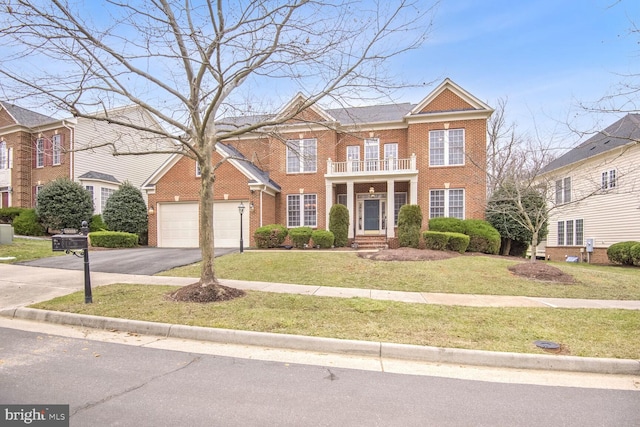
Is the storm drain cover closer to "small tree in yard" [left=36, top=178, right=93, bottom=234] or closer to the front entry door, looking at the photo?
the front entry door

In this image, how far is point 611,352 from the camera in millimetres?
4703

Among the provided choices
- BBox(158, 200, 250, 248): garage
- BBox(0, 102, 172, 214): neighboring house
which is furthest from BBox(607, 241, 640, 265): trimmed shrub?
BBox(0, 102, 172, 214): neighboring house

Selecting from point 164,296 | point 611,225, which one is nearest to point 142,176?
point 164,296

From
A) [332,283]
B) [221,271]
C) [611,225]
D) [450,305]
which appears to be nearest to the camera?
[450,305]

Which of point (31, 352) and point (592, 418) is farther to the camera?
point (31, 352)

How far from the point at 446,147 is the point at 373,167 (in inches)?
157

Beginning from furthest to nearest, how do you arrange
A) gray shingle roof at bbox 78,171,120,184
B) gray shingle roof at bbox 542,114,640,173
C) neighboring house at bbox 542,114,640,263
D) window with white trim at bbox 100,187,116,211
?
window with white trim at bbox 100,187,116,211 → gray shingle roof at bbox 78,171,120,184 → neighboring house at bbox 542,114,640,263 → gray shingle roof at bbox 542,114,640,173

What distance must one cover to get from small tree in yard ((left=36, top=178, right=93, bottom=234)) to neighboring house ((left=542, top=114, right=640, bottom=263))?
23.8 metres

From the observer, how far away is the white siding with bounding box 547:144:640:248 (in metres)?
18.0

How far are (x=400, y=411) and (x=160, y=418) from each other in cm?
219

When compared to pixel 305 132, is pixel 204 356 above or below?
below

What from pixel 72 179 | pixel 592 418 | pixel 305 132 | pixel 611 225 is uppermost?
pixel 305 132

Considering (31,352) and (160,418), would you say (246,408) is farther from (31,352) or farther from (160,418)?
(31,352)

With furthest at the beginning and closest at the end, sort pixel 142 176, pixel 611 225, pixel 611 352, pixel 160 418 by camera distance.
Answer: pixel 142 176 < pixel 611 225 < pixel 611 352 < pixel 160 418
